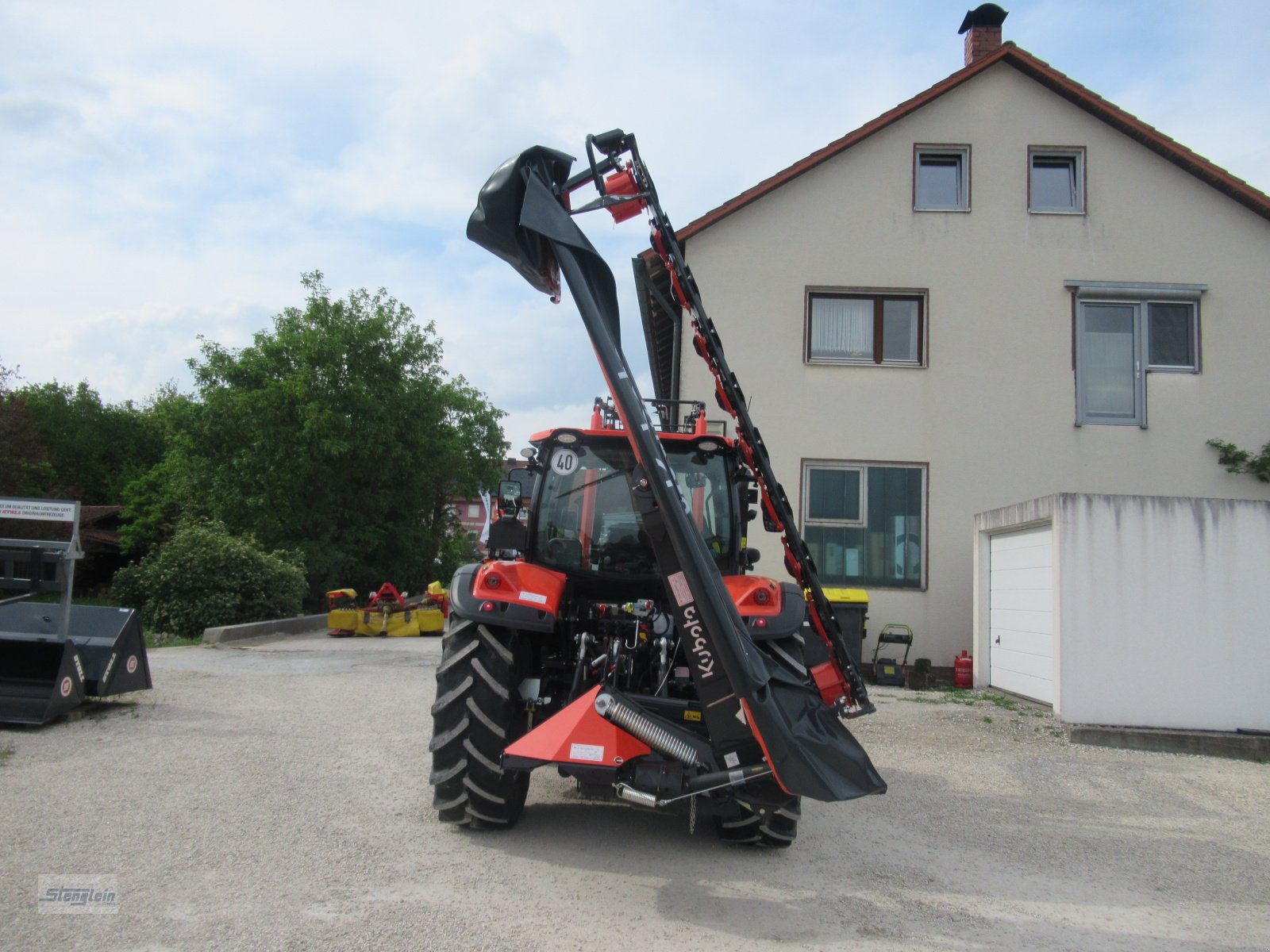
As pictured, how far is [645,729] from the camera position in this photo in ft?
14.5

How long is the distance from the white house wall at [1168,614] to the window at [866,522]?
3570mm

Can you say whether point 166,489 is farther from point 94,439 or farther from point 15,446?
A: point 94,439

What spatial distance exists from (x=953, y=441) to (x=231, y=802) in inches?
382

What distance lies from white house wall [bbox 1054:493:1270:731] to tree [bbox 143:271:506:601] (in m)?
24.1

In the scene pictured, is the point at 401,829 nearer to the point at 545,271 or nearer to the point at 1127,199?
the point at 545,271

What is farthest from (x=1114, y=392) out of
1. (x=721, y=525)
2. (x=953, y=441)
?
(x=721, y=525)

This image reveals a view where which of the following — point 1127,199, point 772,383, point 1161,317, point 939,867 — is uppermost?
point 1127,199

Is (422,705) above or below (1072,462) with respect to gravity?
below

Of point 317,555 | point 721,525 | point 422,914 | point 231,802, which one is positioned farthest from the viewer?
point 317,555

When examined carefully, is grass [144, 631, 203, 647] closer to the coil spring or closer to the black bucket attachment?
the black bucket attachment

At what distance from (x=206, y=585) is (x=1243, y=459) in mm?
16048

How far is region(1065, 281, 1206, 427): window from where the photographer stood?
1273 cm

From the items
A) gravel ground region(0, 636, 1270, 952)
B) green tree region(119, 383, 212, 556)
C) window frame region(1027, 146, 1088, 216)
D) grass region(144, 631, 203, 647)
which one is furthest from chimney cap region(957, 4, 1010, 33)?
green tree region(119, 383, 212, 556)

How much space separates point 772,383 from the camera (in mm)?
12820
